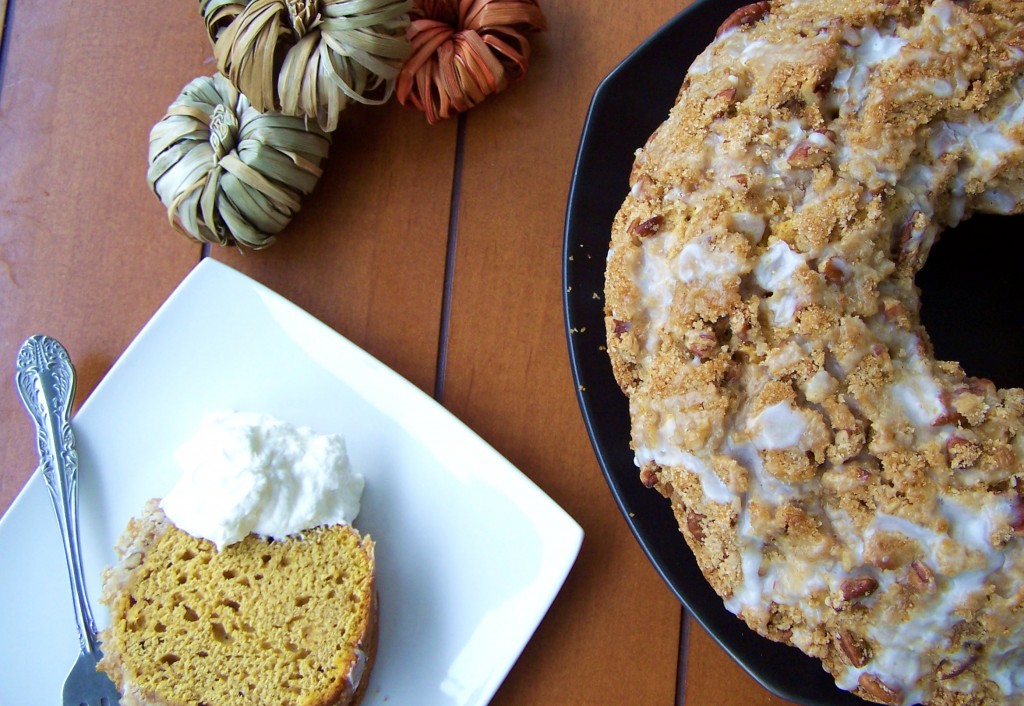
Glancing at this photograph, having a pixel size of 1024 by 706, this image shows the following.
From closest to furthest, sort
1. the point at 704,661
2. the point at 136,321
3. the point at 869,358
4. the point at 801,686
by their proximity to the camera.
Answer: the point at 869,358
the point at 801,686
the point at 704,661
the point at 136,321

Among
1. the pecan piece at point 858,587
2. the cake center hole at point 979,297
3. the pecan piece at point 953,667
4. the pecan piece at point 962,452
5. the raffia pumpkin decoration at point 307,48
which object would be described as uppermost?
the raffia pumpkin decoration at point 307,48

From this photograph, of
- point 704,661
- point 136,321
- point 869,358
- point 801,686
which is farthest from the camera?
point 136,321

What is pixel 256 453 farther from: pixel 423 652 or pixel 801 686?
pixel 801 686

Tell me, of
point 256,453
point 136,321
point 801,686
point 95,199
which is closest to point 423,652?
point 256,453

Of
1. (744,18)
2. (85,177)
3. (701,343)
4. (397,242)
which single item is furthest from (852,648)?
(85,177)

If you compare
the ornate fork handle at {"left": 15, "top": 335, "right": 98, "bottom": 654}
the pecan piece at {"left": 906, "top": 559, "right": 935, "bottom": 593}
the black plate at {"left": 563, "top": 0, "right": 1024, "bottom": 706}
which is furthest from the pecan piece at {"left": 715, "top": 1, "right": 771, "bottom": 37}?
the ornate fork handle at {"left": 15, "top": 335, "right": 98, "bottom": 654}

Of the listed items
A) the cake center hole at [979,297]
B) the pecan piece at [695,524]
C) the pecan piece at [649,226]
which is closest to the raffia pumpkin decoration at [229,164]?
the pecan piece at [649,226]

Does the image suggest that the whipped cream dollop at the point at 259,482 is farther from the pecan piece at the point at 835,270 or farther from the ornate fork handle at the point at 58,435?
the pecan piece at the point at 835,270
